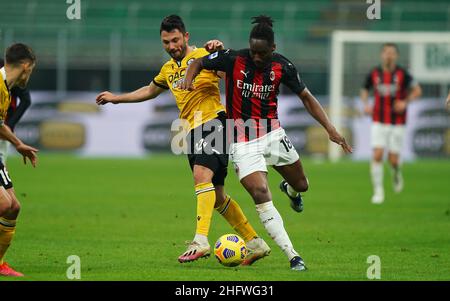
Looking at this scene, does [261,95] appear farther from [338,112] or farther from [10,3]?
[10,3]

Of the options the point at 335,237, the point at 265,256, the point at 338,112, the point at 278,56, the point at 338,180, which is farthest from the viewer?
the point at 338,112

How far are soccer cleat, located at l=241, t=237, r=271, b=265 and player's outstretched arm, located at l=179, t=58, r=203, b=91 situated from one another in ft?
5.61

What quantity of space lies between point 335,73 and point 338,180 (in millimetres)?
6241

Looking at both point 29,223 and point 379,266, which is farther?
point 29,223

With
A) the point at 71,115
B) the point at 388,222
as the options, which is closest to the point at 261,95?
the point at 388,222

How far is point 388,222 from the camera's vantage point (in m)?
13.2

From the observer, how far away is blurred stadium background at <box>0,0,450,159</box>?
27406mm

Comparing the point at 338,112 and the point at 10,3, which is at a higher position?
the point at 10,3

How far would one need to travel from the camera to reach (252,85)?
874 cm

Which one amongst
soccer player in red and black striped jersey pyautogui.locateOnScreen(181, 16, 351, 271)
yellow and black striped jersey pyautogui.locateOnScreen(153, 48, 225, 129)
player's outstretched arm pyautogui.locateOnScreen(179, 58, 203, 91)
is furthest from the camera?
yellow and black striped jersey pyautogui.locateOnScreen(153, 48, 225, 129)

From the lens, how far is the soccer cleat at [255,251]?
8898mm

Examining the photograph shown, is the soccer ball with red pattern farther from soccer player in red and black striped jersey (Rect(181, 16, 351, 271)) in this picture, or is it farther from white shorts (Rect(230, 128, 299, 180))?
white shorts (Rect(230, 128, 299, 180))

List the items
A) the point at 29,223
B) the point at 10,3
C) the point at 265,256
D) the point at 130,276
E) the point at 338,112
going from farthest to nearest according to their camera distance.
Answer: the point at 10,3, the point at 338,112, the point at 29,223, the point at 265,256, the point at 130,276

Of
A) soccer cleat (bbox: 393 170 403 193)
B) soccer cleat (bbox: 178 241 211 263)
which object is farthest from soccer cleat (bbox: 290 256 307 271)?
soccer cleat (bbox: 393 170 403 193)
